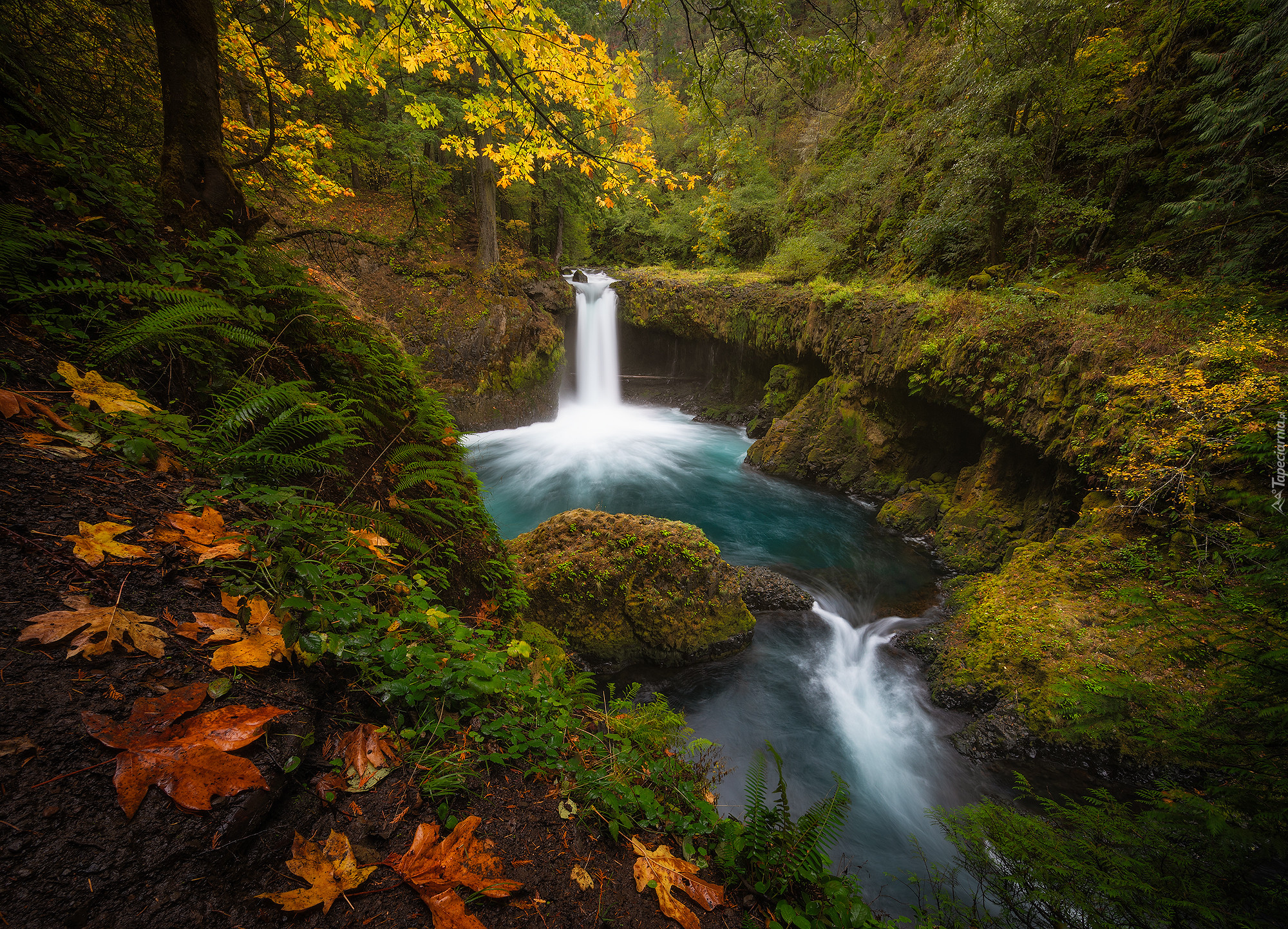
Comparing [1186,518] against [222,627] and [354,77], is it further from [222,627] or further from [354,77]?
[354,77]

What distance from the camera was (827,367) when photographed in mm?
12133

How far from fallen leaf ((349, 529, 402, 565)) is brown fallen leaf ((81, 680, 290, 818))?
94cm

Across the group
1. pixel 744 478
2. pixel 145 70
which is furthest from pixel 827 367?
pixel 145 70

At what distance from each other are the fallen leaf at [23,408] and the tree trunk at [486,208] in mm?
13354

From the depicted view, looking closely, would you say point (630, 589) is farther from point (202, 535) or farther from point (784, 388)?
point (784, 388)

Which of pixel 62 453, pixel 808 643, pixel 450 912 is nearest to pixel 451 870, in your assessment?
pixel 450 912

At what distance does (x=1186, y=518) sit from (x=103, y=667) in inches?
328

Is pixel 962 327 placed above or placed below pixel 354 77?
below

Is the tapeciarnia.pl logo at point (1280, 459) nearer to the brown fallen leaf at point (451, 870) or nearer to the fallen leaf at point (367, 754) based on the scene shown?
the brown fallen leaf at point (451, 870)

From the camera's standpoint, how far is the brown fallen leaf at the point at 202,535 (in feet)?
4.78

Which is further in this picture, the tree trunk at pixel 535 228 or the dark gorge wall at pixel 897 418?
the tree trunk at pixel 535 228

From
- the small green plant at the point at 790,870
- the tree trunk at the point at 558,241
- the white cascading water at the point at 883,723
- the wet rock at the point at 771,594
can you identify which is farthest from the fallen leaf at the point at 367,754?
the tree trunk at the point at 558,241

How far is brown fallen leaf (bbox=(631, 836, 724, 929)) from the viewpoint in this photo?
146 cm

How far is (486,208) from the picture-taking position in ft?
43.1
